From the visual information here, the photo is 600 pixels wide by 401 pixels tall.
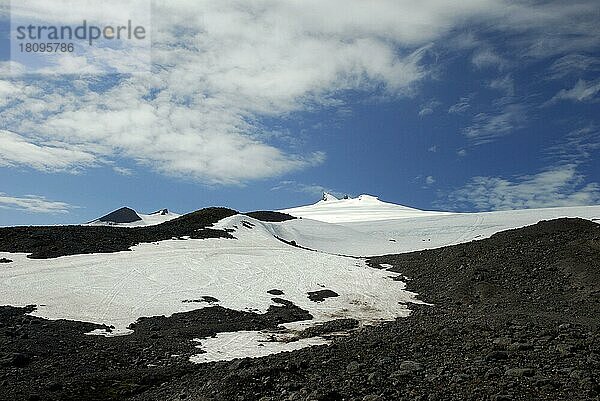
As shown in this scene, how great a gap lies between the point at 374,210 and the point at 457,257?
62.3 meters

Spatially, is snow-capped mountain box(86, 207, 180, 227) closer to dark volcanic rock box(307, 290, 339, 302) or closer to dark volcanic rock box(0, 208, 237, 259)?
dark volcanic rock box(0, 208, 237, 259)

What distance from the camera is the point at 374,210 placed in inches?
3922

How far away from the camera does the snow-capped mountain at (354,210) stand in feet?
293

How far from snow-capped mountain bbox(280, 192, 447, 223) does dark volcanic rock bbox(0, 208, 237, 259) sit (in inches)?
1688

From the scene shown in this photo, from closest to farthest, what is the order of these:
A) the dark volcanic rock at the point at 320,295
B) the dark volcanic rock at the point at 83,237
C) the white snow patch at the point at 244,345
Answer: the white snow patch at the point at 244,345, the dark volcanic rock at the point at 320,295, the dark volcanic rock at the point at 83,237

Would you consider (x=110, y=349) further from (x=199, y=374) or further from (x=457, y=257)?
(x=457, y=257)

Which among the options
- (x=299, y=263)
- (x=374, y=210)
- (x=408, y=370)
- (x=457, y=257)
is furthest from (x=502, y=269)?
(x=374, y=210)

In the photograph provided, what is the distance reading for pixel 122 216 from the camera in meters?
93.6

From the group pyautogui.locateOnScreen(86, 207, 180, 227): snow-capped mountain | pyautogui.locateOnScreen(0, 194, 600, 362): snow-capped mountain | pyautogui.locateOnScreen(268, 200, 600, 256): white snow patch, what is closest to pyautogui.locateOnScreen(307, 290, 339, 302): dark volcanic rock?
pyautogui.locateOnScreen(0, 194, 600, 362): snow-capped mountain

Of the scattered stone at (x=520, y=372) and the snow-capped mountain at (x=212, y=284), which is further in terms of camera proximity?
the snow-capped mountain at (x=212, y=284)

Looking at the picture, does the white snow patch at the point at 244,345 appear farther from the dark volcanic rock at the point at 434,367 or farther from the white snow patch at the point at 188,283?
the dark volcanic rock at the point at 434,367

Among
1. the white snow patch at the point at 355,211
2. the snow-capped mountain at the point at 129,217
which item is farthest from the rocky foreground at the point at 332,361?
the snow-capped mountain at the point at 129,217

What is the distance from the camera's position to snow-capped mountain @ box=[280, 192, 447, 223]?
89.4 meters

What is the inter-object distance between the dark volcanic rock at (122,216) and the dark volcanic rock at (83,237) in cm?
4592
